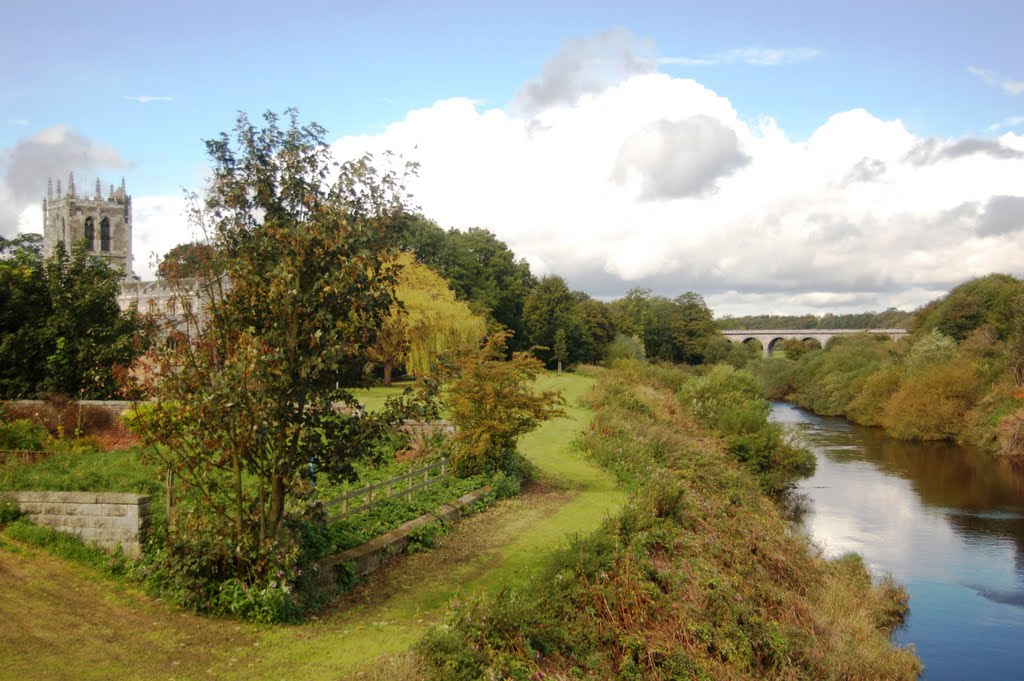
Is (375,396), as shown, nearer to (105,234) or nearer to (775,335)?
(105,234)

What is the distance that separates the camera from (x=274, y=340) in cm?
1034

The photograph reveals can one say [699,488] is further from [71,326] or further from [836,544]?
[71,326]

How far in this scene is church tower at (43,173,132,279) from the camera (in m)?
92.2

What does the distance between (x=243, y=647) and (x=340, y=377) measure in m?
3.54

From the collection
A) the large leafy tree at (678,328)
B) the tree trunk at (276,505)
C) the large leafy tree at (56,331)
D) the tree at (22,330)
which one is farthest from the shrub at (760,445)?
the large leafy tree at (678,328)

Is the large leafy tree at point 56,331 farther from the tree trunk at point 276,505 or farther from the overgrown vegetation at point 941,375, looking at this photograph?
the overgrown vegetation at point 941,375

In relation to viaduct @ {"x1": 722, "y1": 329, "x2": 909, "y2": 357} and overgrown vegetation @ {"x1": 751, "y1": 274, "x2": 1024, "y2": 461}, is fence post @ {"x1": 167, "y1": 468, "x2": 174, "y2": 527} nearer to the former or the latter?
overgrown vegetation @ {"x1": 751, "y1": 274, "x2": 1024, "y2": 461}

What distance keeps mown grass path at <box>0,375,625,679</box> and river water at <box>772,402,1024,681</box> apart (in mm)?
9542


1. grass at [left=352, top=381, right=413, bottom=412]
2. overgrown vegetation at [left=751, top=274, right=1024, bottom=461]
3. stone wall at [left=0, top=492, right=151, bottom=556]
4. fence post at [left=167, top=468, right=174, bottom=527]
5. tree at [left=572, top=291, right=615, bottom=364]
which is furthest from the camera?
tree at [left=572, top=291, right=615, bottom=364]

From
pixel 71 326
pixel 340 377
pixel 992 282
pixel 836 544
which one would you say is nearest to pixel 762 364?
pixel 992 282

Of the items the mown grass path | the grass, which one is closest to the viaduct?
the grass

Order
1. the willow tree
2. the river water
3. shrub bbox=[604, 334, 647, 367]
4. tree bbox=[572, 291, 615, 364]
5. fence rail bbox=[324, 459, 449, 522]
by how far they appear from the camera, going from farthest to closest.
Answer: shrub bbox=[604, 334, 647, 367] → tree bbox=[572, 291, 615, 364] → the willow tree → the river water → fence rail bbox=[324, 459, 449, 522]

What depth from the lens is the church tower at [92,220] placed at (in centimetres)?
9225

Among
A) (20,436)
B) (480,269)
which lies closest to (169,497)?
(20,436)
